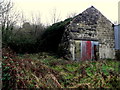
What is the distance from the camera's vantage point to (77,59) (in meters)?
10.9

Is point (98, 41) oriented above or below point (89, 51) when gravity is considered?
above

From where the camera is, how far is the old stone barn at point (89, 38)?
1103 cm

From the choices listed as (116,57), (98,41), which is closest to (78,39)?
(98,41)

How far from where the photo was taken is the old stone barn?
11031 mm

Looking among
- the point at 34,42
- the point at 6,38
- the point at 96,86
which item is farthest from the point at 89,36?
the point at 6,38

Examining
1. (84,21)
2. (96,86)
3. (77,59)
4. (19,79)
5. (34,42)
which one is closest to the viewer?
(19,79)

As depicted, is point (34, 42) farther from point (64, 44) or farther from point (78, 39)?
point (78, 39)

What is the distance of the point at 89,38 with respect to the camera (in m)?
11.6

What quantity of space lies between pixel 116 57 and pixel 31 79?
1033 centimetres

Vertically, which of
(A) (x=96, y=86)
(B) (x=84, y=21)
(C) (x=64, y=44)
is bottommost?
(A) (x=96, y=86)

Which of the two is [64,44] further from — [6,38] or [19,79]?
[19,79]

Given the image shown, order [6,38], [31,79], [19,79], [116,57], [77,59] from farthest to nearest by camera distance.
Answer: [6,38] → [116,57] → [77,59] → [31,79] → [19,79]

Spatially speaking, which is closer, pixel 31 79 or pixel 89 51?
pixel 31 79

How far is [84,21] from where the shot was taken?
11.7 meters
